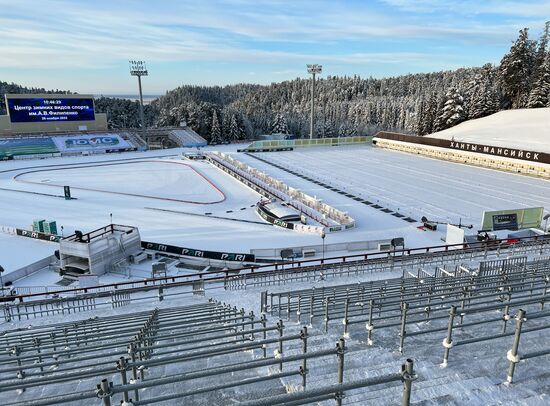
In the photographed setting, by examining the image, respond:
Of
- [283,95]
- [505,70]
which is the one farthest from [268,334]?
[283,95]

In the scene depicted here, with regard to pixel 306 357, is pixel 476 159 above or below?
below

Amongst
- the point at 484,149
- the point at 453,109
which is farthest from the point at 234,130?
the point at 484,149

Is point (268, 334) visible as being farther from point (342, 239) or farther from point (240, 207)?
point (240, 207)

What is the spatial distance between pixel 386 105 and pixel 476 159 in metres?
88.8

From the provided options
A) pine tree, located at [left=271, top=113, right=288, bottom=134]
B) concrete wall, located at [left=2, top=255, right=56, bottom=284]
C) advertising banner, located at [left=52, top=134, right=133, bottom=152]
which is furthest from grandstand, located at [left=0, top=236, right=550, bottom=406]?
pine tree, located at [left=271, top=113, right=288, bottom=134]

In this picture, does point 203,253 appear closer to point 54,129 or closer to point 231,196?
point 231,196

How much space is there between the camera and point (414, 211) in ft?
102

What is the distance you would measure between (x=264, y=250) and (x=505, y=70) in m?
84.1

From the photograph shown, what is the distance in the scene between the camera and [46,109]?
2510 inches

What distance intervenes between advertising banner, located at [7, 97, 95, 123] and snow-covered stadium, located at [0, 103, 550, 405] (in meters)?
3.58

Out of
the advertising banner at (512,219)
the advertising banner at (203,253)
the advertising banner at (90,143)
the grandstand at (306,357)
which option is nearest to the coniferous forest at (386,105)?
the advertising banner at (90,143)

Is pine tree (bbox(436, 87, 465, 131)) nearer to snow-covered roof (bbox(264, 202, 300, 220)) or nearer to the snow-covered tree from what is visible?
the snow-covered tree

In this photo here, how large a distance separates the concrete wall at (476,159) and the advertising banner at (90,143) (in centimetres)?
4305

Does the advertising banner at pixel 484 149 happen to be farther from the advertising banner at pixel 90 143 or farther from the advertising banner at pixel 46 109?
the advertising banner at pixel 46 109
